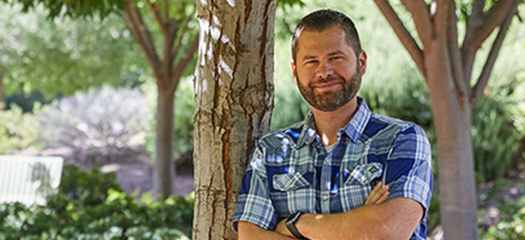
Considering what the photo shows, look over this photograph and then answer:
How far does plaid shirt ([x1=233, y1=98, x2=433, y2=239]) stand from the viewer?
188 centimetres

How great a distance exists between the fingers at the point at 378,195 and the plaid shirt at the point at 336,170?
0.08 feet

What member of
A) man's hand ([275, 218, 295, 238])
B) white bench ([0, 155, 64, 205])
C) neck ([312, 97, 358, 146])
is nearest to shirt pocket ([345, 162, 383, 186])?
neck ([312, 97, 358, 146])

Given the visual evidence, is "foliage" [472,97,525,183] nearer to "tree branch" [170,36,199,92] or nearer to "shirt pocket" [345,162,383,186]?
"tree branch" [170,36,199,92]

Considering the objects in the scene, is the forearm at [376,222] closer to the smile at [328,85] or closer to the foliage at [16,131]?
the smile at [328,85]

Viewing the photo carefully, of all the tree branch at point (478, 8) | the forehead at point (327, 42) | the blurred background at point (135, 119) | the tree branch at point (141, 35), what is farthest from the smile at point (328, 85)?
the tree branch at point (141, 35)

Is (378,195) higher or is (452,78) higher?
(452,78)

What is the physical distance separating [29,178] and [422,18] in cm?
688

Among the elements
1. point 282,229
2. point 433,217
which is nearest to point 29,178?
point 433,217

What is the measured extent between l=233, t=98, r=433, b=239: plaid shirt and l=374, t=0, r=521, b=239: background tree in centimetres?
202

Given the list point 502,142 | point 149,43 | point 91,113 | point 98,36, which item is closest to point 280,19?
point 149,43

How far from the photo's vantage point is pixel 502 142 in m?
9.99

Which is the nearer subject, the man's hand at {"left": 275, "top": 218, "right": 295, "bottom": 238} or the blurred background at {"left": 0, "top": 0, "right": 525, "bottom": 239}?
the man's hand at {"left": 275, "top": 218, "right": 295, "bottom": 238}

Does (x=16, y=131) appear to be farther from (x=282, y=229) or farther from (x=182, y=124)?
(x=282, y=229)

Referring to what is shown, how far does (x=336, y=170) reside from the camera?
1966 millimetres
